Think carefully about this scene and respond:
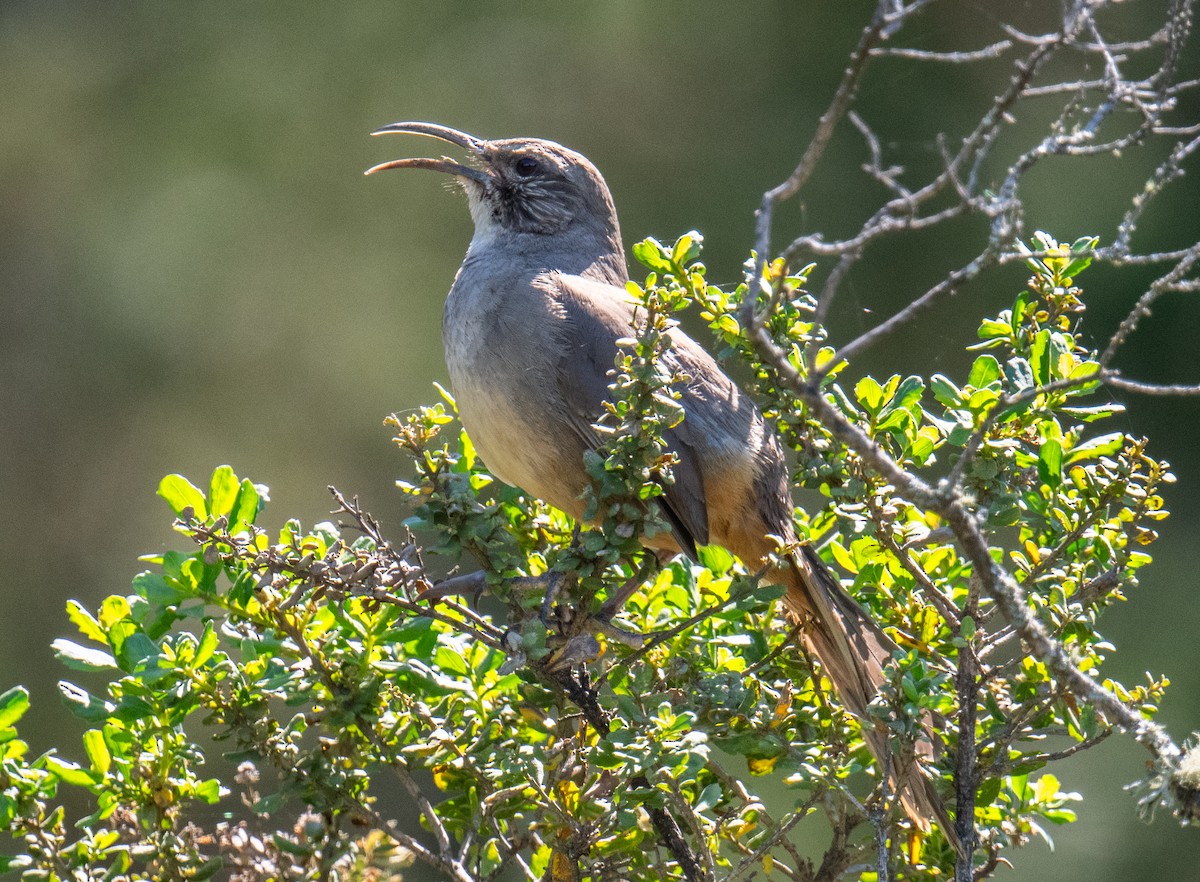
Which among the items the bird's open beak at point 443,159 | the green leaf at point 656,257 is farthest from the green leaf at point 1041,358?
the bird's open beak at point 443,159

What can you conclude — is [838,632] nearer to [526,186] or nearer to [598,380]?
[598,380]

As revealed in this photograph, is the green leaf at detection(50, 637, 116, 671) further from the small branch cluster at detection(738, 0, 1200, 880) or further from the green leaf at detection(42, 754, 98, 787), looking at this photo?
the small branch cluster at detection(738, 0, 1200, 880)

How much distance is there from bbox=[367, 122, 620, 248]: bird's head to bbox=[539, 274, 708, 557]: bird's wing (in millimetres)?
598

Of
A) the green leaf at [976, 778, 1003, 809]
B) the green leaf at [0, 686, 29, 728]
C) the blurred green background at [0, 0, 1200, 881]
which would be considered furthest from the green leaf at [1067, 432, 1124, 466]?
the blurred green background at [0, 0, 1200, 881]

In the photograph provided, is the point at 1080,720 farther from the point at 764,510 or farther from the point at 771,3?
the point at 771,3

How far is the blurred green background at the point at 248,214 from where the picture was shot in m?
8.13

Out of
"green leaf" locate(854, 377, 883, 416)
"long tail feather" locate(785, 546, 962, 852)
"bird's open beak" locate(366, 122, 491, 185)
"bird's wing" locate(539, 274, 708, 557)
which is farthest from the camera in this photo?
"bird's open beak" locate(366, 122, 491, 185)

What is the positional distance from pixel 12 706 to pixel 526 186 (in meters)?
2.46

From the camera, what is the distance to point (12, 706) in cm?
259

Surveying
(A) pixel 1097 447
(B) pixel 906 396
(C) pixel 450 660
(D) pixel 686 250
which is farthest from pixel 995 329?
(C) pixel 450 660

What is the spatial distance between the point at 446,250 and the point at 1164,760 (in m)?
7.08

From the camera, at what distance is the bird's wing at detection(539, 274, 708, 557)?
335 centimetres

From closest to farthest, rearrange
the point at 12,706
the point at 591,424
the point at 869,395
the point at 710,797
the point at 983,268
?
the point at 983,268
the point at 710,797
the point at 12,706
the point at 869,395
the point at 591,424

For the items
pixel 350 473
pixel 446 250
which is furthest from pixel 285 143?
pixel 350 473
